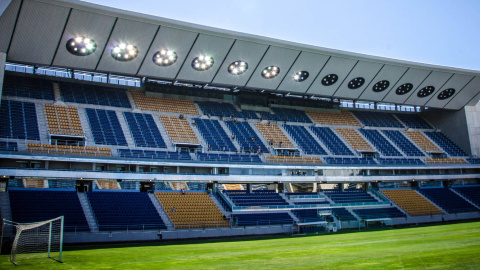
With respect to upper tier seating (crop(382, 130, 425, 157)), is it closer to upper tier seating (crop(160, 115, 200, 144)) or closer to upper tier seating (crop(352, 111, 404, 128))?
upper tier seating (crop(352, 111, 404, 128))

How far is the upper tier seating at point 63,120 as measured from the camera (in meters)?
36.3

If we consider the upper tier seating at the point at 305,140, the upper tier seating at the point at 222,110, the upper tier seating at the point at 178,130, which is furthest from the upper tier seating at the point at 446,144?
the upper tier seating at the point at 178,130

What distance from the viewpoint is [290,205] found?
39.7 m

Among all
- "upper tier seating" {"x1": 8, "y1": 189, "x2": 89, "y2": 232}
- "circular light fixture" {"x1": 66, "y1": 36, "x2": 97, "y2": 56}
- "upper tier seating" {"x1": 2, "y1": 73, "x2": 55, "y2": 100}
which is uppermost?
"circular light fixture" {"x1": 66, "y1": 36, "x2": 97, "y2": 56}

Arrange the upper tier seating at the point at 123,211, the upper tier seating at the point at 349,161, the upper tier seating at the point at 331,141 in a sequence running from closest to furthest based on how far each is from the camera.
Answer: the upper tier seating at the point at 123,211 < the upper tier seating at the point at 349,161 < the upper tier seating at the point at 331,141

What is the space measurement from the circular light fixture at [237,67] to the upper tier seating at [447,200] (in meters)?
27.5

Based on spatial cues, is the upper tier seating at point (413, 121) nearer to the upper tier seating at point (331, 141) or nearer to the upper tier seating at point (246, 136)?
the upper tier seating at point (331, 141)

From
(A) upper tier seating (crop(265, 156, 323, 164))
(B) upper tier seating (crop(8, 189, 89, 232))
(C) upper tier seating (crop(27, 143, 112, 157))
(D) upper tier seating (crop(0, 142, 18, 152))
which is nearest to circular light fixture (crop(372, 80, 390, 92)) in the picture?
(A) upper tier seating (crop(265, 156, 323, 164))

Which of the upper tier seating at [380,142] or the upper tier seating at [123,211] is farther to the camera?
the upper tier seating at [380,142]

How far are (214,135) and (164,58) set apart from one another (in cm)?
1002

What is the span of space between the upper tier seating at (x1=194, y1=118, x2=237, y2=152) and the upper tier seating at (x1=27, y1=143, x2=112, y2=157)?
11.4 metres

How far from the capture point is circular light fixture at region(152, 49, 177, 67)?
41.4 meters

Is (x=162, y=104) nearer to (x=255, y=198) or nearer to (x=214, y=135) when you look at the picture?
(x=214, y=135)

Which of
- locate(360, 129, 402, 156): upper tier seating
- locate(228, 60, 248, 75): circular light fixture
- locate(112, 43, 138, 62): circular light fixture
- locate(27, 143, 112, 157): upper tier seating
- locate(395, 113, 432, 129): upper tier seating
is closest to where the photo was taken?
locate(27, 143, 112, 157): upper tier seating
